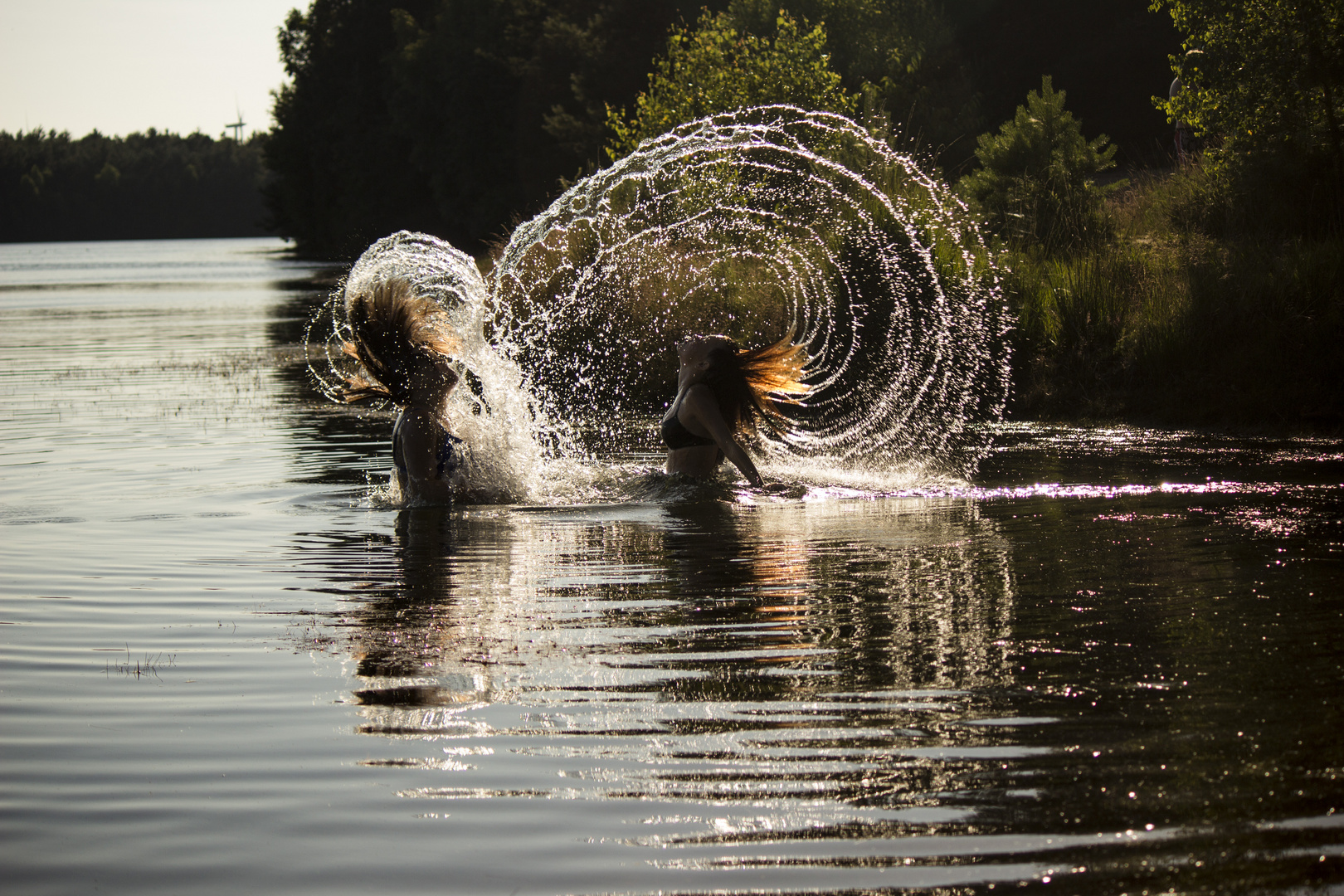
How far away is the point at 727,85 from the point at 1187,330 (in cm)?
1377

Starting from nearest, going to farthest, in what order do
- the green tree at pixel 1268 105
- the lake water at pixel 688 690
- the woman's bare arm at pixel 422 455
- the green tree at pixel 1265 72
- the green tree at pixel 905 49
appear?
the lake water at pixel 688 690 < the woman's bare arm at pixel 422 455 < the green tree at pixel 1265 72 < the green tree at pixel 1268 105 < the green tree at pixel 905 49

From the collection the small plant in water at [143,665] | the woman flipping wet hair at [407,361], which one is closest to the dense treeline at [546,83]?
the woman flipping wet hair at [407,361]

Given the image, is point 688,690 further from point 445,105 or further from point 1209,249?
point 445,105

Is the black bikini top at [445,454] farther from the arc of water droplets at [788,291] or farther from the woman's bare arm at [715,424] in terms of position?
the arc of water droplets at [788,291]

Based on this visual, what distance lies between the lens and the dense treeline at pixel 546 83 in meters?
46.7

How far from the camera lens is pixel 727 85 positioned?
2673 cm

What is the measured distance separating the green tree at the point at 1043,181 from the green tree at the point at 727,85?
5.98 m

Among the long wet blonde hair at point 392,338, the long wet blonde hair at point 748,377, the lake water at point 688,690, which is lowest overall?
the lake water at point 688,690

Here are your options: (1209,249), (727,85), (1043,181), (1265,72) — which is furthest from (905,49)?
(1209,249)

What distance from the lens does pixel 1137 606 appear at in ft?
22.0

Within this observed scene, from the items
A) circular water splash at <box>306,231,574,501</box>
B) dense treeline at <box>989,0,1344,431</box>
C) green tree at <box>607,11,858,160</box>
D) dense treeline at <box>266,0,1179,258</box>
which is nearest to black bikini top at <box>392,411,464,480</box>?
circular water splash at <box>306,231,574,501</box>

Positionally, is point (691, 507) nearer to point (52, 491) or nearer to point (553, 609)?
point (553, 609)

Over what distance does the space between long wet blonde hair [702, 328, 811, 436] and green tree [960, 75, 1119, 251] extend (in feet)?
32.4

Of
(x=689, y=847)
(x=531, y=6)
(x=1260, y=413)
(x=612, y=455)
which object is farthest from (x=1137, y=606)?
(x=531, y=6)
